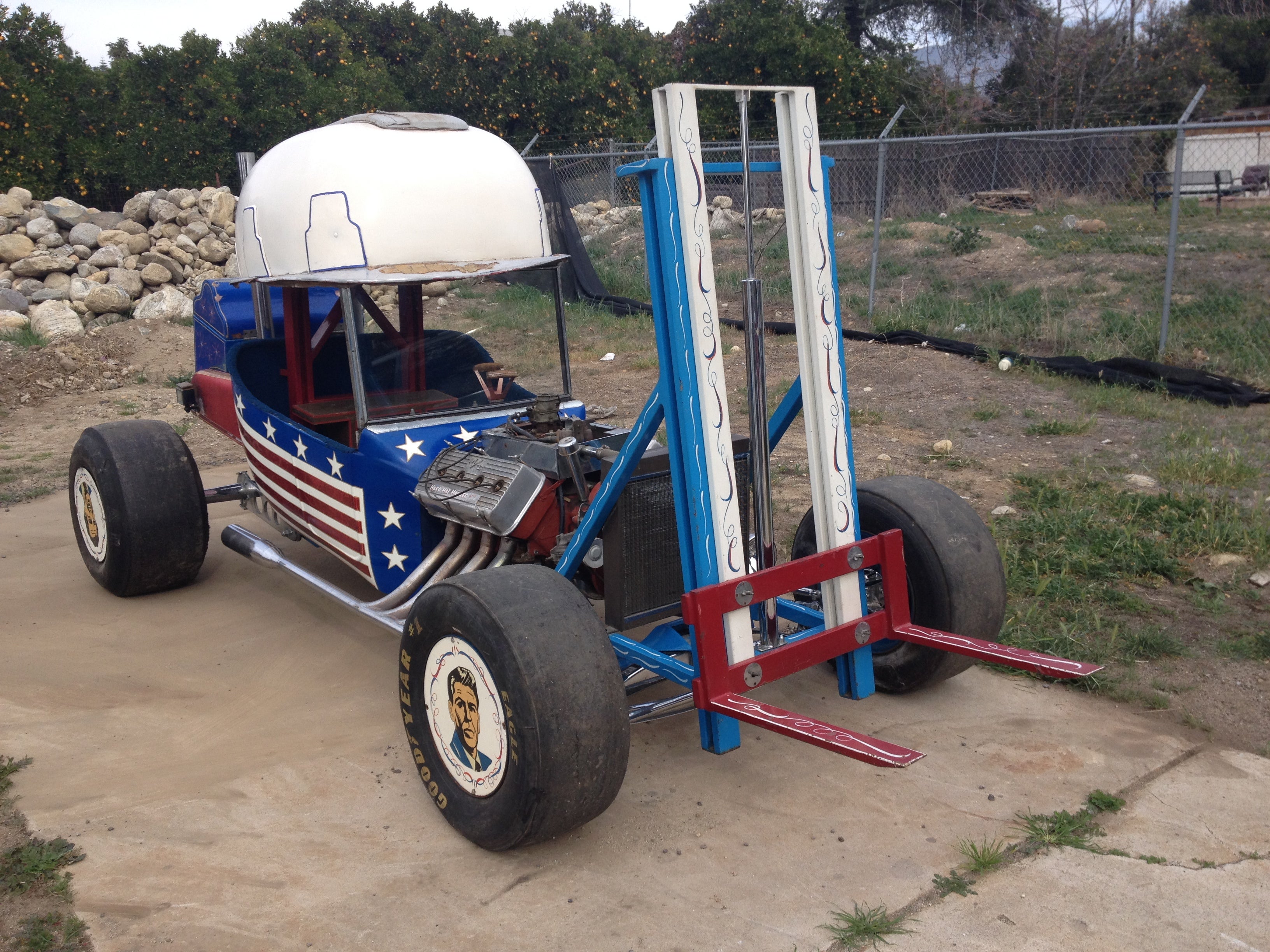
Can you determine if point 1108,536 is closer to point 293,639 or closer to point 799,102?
point 799,102

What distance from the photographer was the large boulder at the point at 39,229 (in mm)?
14383

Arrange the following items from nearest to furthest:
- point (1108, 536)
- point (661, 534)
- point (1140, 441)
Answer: point (661, 534)
point (1108, 536)
point (1140, 441)

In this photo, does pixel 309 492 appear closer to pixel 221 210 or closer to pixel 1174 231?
pixel 1174 231

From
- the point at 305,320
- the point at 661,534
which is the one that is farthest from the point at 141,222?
the point at 661,534

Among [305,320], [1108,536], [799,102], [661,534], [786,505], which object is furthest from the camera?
[786,505]

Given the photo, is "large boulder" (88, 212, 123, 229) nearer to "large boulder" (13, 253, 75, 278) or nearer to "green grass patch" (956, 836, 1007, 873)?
"large boulder" (13, 253, 75, 278)

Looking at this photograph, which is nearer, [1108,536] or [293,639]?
[293,639]

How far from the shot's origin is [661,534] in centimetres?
378

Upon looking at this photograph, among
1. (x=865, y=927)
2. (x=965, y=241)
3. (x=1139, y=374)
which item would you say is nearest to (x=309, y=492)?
(x=865, y=927)

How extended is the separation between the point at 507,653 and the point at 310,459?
84.3 inches

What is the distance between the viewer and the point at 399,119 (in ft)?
14.7

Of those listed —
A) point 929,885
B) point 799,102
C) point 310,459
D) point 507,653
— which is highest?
point 799,102

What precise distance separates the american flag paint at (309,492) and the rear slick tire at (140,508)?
0.36 meters

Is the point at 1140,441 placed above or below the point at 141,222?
below
